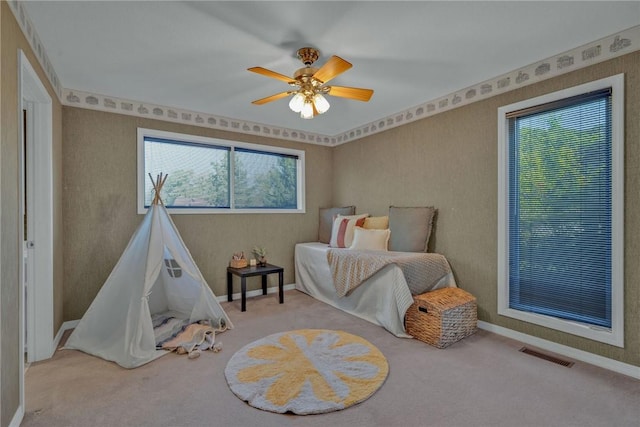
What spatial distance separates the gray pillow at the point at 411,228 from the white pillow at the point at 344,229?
54 cm

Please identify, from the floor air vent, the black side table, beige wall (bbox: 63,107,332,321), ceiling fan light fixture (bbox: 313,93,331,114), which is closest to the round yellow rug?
the black side table

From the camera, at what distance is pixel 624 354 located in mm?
2209

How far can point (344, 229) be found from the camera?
4.15m

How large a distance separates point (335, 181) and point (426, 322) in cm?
288

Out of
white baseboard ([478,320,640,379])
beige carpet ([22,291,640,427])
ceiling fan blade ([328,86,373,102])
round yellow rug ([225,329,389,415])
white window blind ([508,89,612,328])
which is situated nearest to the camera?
beige carpet ([22,291,640,427])

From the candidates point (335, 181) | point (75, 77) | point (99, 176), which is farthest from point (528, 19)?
point (99, 176)

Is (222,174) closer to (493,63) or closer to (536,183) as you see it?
(493,63)

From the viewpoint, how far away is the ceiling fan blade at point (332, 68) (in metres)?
1.98

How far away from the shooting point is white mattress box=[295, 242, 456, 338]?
9.57ft

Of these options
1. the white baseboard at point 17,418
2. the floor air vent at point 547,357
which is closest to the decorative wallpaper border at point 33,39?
the white baseboard at point 17,418

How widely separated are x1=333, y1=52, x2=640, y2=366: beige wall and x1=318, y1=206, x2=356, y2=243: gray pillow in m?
0.27

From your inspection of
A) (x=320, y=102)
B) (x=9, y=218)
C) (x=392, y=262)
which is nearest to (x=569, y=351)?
(x=392, y=262)

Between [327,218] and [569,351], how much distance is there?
3.17 m

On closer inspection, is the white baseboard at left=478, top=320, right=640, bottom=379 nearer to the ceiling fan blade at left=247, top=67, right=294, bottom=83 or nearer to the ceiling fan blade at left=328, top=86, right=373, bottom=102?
the ceiling fan blade at left=328, top=86, right=373, bottom=102
